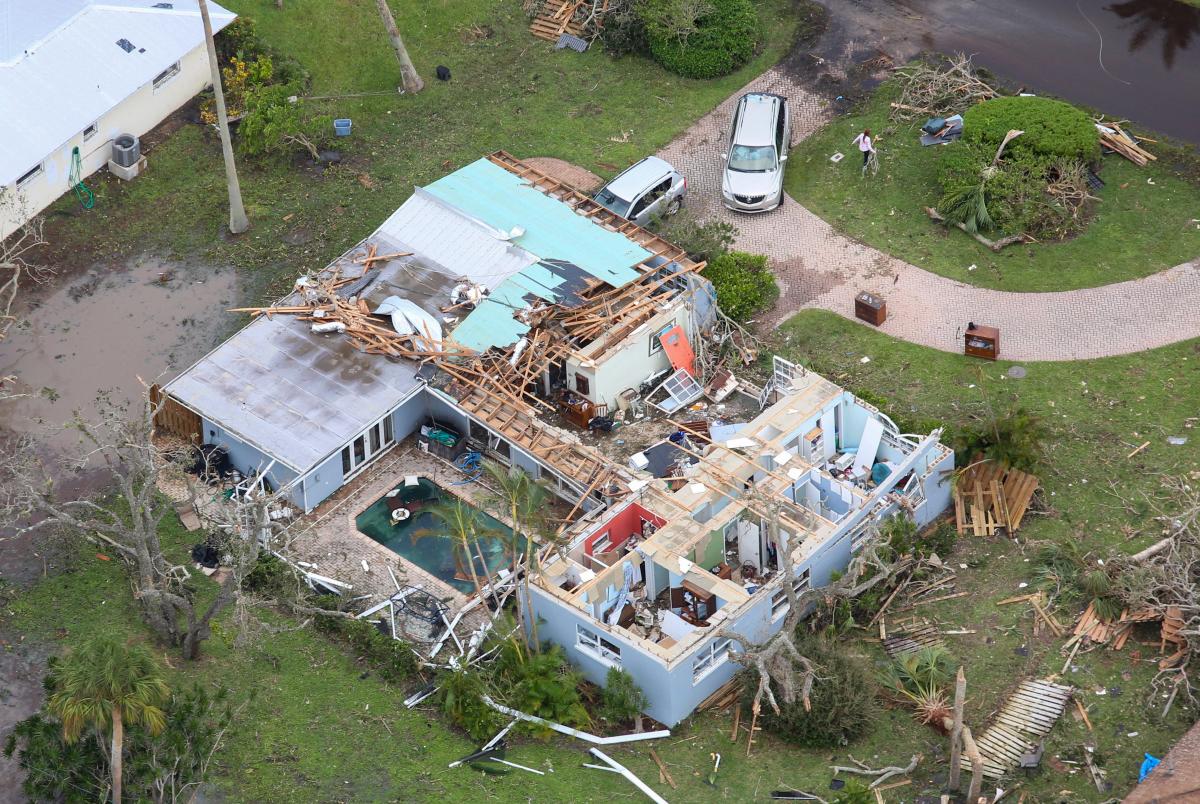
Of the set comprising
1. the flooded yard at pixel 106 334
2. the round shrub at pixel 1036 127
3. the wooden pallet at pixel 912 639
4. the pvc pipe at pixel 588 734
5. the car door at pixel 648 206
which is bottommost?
the pvc pipe at pixel 588 734

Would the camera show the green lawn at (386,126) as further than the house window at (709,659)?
Yes

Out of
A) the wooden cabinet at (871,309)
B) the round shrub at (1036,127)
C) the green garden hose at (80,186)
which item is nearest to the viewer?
the wooden cabinet at (871,309)

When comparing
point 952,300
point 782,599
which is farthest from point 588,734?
point 952,300

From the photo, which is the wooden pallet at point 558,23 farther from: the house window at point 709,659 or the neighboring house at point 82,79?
the house window at point 709,659

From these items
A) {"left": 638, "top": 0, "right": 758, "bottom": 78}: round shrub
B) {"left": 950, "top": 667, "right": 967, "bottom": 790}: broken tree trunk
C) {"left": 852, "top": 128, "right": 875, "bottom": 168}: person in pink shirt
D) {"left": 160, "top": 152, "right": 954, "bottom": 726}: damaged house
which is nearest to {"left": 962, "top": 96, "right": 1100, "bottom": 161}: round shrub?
{"left": 852, "top": 128, "right": 875, "bottom": 168}: person in pink shirt

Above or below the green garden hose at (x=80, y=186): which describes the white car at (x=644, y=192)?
above

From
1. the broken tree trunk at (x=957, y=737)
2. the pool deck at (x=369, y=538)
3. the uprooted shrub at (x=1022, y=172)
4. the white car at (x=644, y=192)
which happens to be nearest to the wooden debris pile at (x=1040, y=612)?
the broken tree trunk at (x=957, y=737)
